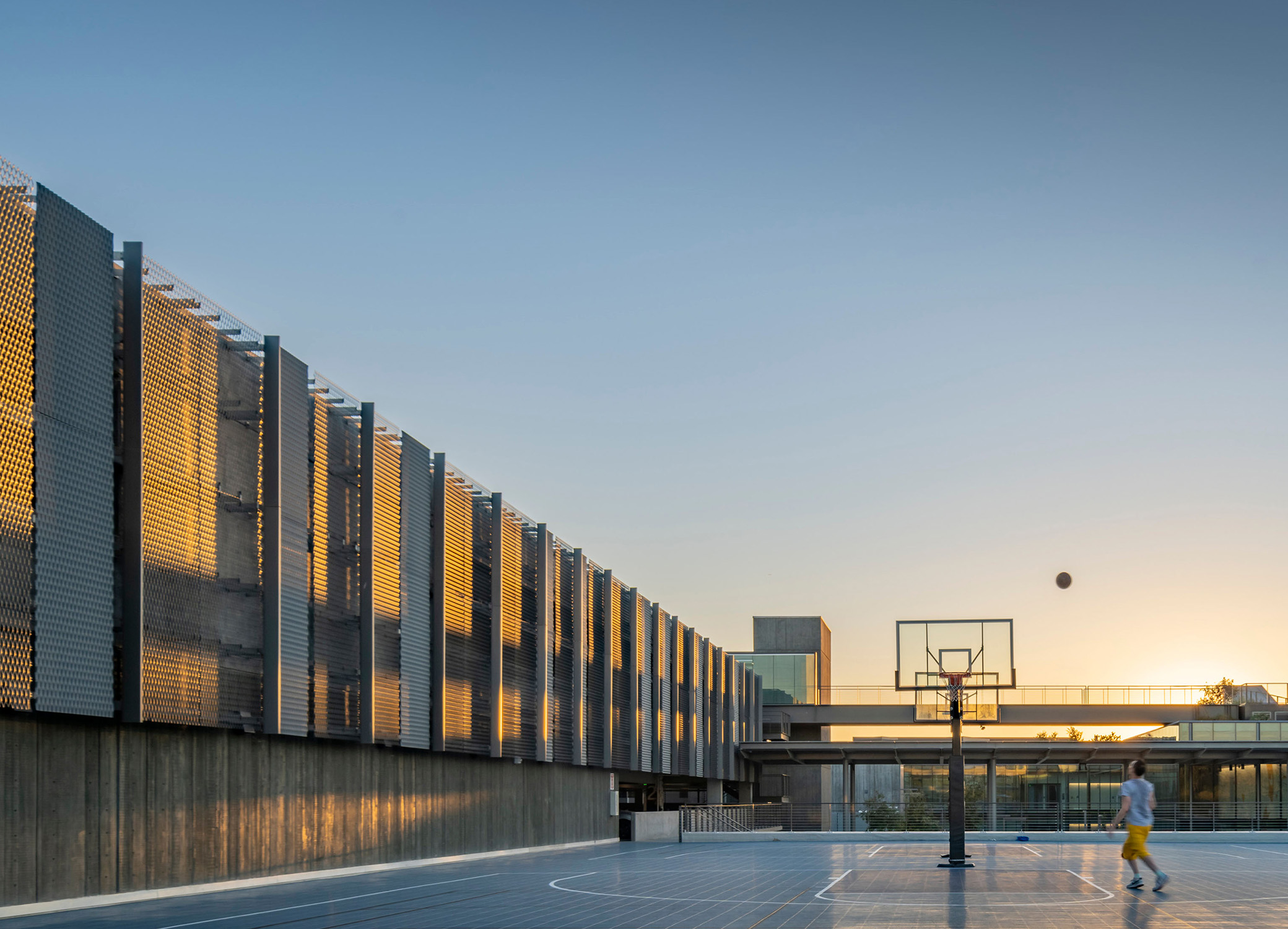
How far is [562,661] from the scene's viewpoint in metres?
45.2

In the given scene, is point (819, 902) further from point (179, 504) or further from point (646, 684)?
point (646, 684)

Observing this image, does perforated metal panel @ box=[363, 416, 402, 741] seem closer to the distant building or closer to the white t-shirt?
the white t-shirt

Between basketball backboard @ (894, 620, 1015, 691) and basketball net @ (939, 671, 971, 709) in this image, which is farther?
basketball backboard @ (894, 620, 1015, 691)

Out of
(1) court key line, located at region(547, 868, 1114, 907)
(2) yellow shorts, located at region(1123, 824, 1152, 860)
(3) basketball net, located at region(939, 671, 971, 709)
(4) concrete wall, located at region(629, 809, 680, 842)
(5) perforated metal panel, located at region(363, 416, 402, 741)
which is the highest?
(5) perforated metal panel, located at region(363, 416, 402, 741)

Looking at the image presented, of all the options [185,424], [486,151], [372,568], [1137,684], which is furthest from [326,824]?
[1137,684]

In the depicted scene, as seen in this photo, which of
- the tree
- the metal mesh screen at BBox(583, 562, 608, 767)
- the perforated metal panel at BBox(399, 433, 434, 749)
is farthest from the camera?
the tree

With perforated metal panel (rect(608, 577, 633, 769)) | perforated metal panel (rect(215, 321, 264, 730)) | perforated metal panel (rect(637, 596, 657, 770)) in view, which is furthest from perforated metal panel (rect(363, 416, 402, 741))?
perforated metal panel (rect(637, 596, 657, 770))

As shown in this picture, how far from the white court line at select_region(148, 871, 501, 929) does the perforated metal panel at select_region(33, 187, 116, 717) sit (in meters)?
3.74

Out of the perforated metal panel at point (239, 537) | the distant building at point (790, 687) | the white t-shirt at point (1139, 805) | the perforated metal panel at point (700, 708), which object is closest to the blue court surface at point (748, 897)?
the white t-shirt at point (1139, 805)

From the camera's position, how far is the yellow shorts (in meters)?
21.6

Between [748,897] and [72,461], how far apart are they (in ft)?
39.9

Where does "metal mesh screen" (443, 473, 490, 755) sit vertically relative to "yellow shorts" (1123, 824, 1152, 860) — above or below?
above

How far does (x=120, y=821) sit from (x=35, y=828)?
2.17m

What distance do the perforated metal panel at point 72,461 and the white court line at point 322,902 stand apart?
374 centimetres
